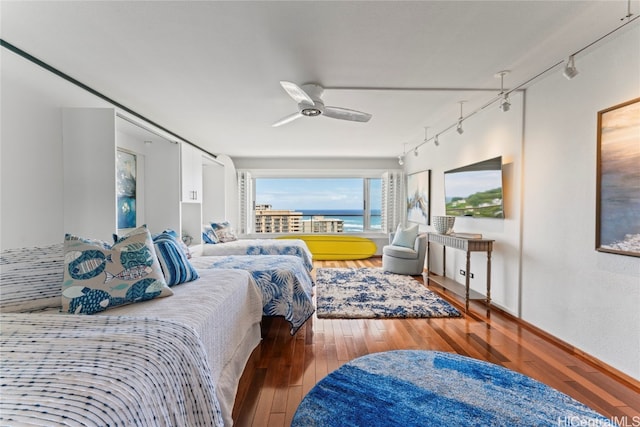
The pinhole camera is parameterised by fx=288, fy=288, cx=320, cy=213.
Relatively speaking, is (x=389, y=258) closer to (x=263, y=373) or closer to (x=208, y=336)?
(x=263, y=373)

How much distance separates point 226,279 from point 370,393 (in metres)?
1.21

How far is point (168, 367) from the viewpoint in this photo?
102cm

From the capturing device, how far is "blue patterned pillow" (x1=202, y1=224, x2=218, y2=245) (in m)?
4.54

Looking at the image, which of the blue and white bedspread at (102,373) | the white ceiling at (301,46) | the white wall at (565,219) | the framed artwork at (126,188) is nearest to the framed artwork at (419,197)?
the white wall at (565,219)

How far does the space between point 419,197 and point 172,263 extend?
15.7 ft

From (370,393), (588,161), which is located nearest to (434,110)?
(588,161)

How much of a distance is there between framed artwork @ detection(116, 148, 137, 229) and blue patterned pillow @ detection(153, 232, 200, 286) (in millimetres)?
1632

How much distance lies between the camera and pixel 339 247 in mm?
6684

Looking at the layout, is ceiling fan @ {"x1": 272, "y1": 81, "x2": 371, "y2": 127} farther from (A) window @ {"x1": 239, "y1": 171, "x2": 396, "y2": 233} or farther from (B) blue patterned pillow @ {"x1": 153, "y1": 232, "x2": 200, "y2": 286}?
(A) window @ {"x1": 239, "y1": 171, "x2": 396, "y2": 233}

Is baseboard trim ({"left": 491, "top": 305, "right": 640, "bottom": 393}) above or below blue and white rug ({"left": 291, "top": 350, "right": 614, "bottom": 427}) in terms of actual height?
below

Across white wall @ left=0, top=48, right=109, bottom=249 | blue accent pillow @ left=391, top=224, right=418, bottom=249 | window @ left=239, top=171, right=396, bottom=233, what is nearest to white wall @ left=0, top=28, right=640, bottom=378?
white wall @ left=0, top=48, right=109, bottom=249

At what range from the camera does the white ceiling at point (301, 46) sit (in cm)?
169

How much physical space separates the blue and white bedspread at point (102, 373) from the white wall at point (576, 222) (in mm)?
2613

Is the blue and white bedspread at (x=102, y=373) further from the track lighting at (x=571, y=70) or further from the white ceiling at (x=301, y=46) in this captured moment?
the track lighting at (x=571, y=70)
